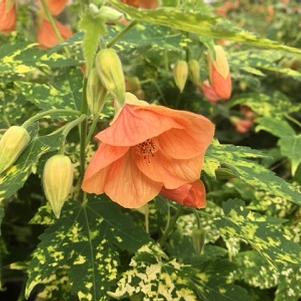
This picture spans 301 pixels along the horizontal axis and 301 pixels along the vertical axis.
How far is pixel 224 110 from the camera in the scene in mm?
1633

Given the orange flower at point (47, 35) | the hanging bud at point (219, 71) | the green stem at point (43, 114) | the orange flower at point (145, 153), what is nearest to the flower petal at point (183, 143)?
the orange flower at point (145, 153)

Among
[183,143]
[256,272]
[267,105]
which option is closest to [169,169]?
[183,143]

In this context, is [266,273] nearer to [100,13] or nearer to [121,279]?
[121,279]

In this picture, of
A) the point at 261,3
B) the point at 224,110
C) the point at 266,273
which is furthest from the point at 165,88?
the point at 261,3

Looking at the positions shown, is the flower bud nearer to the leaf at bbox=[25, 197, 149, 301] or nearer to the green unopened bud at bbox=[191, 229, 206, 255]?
the leaf at bbox=[25, 197, 149, 301]

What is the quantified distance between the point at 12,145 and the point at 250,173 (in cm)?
30

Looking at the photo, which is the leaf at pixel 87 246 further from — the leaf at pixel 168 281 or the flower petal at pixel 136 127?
the flower petal at pixel 136 127

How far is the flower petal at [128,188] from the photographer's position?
2.36 feet

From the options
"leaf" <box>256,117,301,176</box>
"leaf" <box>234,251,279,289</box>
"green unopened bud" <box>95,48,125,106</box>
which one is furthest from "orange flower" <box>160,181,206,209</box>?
"leaf" <box>256,117,301,176</box>

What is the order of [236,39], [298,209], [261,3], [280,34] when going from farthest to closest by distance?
[261,3] < [280,34] < [298,209] < [236,39]

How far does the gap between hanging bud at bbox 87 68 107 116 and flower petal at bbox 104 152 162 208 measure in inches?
3.0

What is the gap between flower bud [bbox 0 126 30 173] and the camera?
2.37 ft

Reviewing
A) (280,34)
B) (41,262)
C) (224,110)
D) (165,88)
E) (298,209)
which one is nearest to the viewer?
(41,262)

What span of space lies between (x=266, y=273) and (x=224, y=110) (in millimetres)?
716
